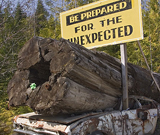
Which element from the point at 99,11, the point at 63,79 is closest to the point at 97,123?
the point at 63,79

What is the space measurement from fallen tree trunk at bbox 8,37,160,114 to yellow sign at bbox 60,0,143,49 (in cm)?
76

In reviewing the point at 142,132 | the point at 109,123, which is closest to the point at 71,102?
the point at 109,123

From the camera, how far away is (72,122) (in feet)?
10.7

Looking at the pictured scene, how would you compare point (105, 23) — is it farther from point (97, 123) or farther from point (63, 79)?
point (97, 123)

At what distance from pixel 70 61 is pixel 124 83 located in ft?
5.56

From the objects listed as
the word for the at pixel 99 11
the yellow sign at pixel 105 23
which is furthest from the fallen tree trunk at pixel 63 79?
the word for the at pixel 99 11

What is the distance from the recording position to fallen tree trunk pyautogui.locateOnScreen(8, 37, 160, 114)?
10.2 feet

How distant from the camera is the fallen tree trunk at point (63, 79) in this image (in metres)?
3.12

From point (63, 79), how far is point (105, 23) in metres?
2.45

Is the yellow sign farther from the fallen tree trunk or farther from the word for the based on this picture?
the fallen tree trunk

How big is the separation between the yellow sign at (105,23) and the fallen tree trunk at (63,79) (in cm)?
76

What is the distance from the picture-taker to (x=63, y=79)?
3057mm

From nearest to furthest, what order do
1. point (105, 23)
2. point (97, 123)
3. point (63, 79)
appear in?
point (63, 79) → point (97, 123) → point (105, 23)

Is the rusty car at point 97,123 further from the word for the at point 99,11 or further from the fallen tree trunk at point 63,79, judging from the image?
the word for the at point 99,11
